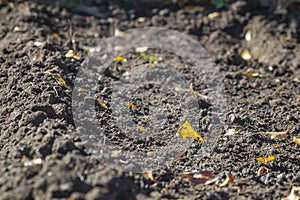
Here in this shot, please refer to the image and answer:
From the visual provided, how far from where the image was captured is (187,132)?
11.3 feet

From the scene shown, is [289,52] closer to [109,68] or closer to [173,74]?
[173,74]

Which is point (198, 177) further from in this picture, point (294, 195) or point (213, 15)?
point (213, 15)

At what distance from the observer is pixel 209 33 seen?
198 inches

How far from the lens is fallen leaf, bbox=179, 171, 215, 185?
2.98 m

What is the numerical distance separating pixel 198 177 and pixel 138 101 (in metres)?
0.98

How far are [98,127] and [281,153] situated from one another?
1206 millimetres

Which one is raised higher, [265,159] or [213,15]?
[213,15]

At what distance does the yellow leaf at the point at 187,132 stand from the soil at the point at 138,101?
0.08 meters

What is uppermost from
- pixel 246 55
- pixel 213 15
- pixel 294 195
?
pixel 213 15

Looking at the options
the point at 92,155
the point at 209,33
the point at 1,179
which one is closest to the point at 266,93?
the point at 209,33

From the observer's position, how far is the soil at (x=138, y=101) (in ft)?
8.73

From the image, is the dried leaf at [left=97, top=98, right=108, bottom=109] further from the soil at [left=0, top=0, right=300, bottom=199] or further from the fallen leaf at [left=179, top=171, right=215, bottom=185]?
the fallen leaf at [left=179, top=171, right=215, bottom=185]

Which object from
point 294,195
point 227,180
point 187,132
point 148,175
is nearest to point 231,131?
point 187,132

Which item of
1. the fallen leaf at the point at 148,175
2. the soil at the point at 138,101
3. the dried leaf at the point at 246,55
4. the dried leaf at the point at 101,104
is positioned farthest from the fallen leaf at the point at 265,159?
the dried leaf at the point at 246,55
